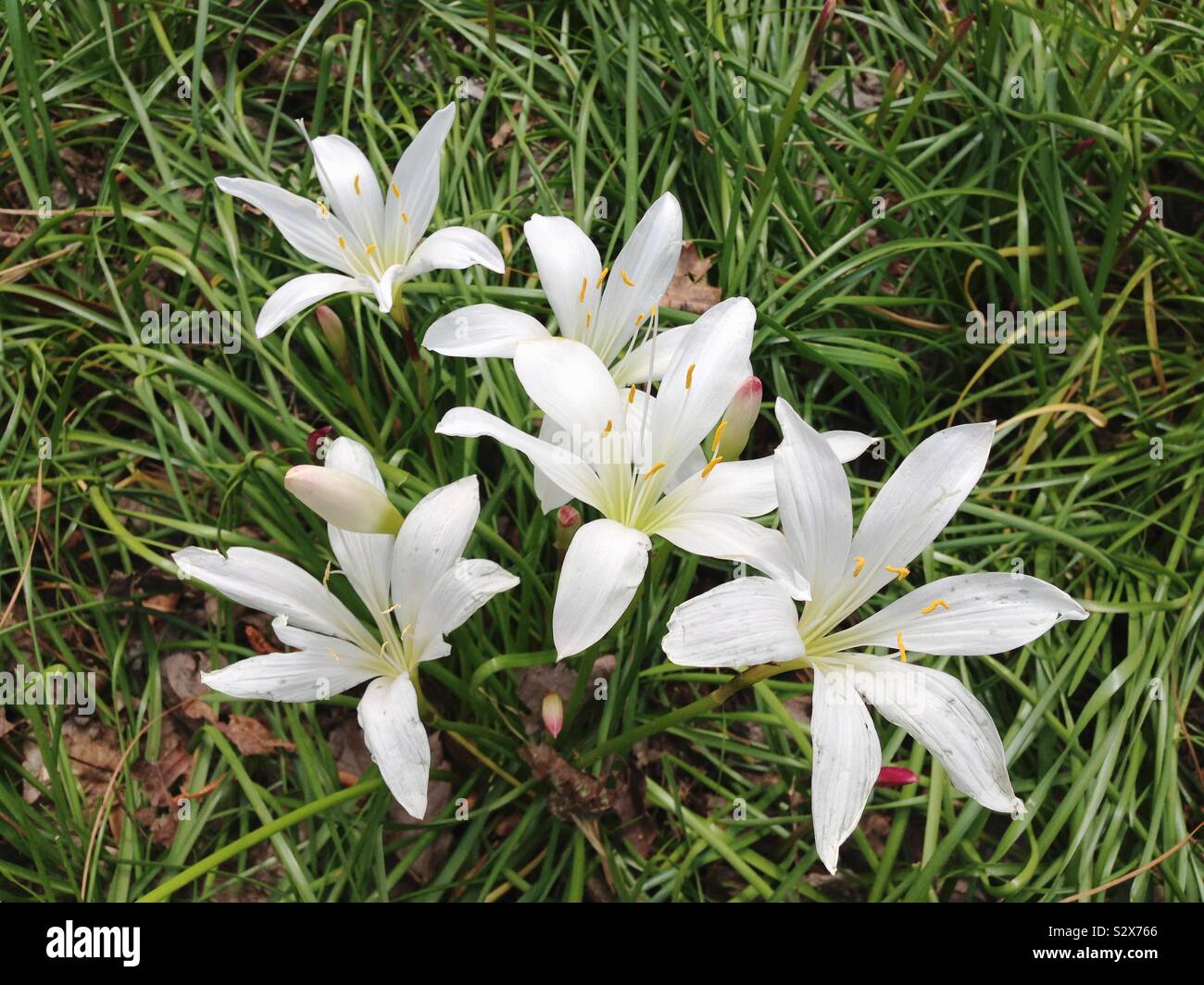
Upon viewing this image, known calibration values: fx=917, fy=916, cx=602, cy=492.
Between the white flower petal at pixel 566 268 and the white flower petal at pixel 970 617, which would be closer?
the white flower petal at pixel 970 617

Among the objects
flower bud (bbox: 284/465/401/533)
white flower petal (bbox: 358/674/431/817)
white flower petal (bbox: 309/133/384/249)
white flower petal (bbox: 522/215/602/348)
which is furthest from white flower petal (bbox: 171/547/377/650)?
white flower petal (bbox: 309/133/384/249)

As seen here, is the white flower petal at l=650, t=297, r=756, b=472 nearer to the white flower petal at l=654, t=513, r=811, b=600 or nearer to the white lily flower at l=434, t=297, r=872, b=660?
the white lily flower at l=434, t=297, r=872, b=660

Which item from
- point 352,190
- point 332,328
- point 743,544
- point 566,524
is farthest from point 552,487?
point 352,190

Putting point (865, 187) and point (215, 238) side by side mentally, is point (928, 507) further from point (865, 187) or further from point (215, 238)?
point (215, 238)

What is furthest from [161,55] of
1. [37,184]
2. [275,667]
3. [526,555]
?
[275,667]

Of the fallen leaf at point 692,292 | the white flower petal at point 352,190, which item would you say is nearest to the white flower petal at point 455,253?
the white flower petal at point 352,190

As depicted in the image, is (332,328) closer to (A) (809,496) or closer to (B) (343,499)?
(B) (343,499)

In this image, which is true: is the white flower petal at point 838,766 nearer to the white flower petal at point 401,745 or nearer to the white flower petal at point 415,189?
the white flower petal at point 401,745
